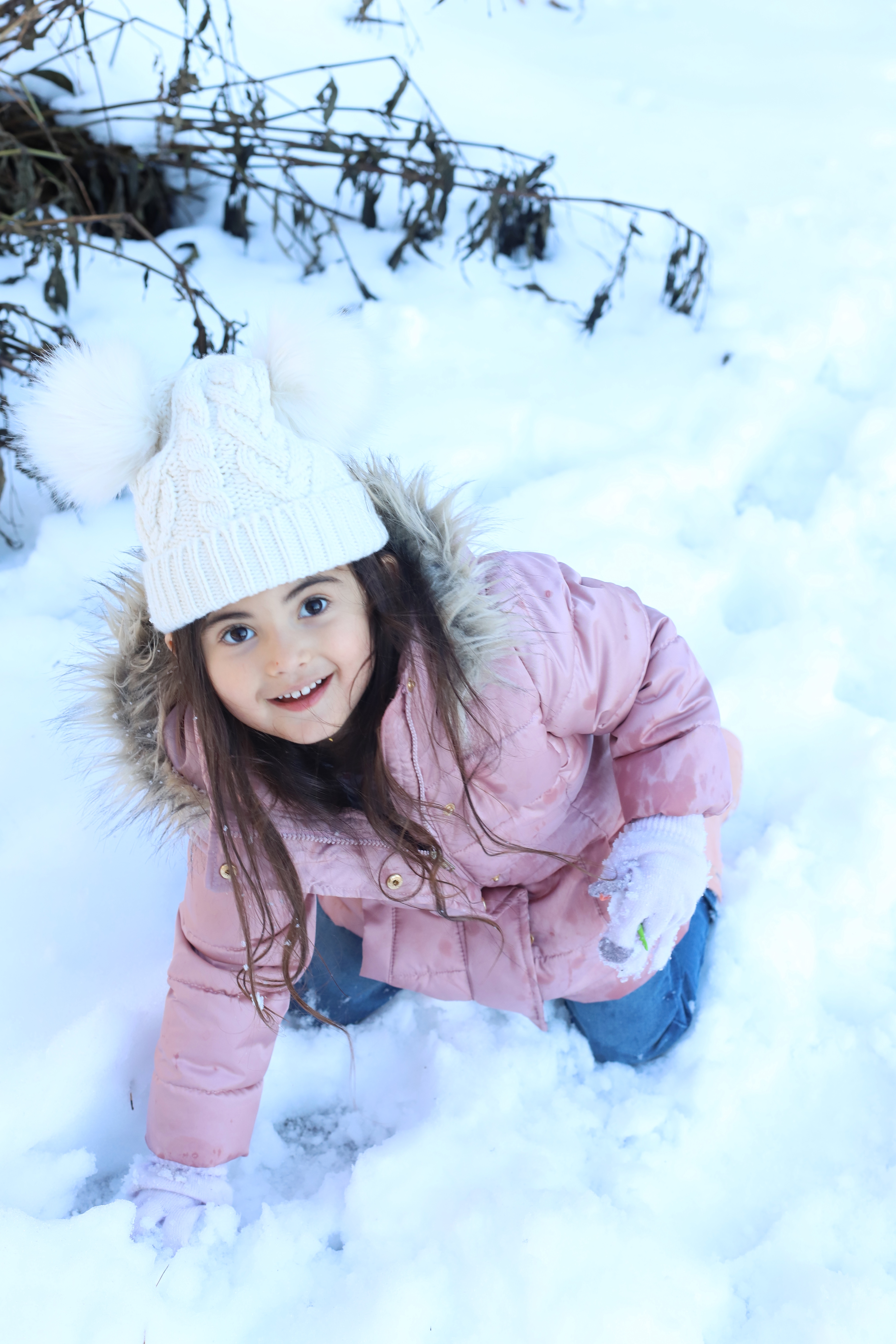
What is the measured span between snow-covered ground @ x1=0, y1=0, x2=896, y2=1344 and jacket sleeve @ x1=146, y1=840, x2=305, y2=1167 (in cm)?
9

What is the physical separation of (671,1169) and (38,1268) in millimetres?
765

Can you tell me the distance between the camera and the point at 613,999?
1.33m

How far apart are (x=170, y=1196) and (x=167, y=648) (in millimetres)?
673

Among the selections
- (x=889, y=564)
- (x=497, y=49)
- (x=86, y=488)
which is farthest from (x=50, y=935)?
(x=497, y=49)

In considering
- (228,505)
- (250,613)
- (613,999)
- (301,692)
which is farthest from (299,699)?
(613,999)

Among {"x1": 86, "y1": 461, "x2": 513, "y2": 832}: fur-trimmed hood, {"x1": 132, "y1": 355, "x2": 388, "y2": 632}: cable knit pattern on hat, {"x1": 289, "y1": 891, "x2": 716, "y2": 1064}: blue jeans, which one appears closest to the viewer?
{"x1": 132, "y1": 355, "x2": 388, "y2": 632}: cable knit pattern on hat

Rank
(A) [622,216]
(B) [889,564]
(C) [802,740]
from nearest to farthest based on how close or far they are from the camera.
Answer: (C) [802,740]
(B) [889,564]
(A) [622,216]

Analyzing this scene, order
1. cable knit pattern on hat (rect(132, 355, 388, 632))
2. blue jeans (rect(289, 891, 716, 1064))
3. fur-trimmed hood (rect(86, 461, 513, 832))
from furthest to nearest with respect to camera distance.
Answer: blue jeans (rect(289, 891, 716, 1064))
fur-trimmed hood (rect(86, 461, 513, 832))
cable knit pattern on hat (rect(132, 355, 388, 632))

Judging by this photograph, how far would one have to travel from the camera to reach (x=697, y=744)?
1208mm

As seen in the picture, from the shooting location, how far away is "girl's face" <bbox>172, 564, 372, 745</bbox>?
1.02 meters

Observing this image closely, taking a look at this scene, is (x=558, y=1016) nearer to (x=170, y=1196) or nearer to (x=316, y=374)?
(x=170, y=1196)

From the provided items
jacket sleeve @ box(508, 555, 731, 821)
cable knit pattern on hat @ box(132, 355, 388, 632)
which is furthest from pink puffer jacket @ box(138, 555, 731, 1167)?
cable knit pattern on hat @ box(132, 355, 388, 632)

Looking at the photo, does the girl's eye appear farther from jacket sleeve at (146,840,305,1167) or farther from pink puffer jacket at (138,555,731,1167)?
jacket sleeve at (146,840,305,1167)

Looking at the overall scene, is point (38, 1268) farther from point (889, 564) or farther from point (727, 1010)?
point (889, 564)
